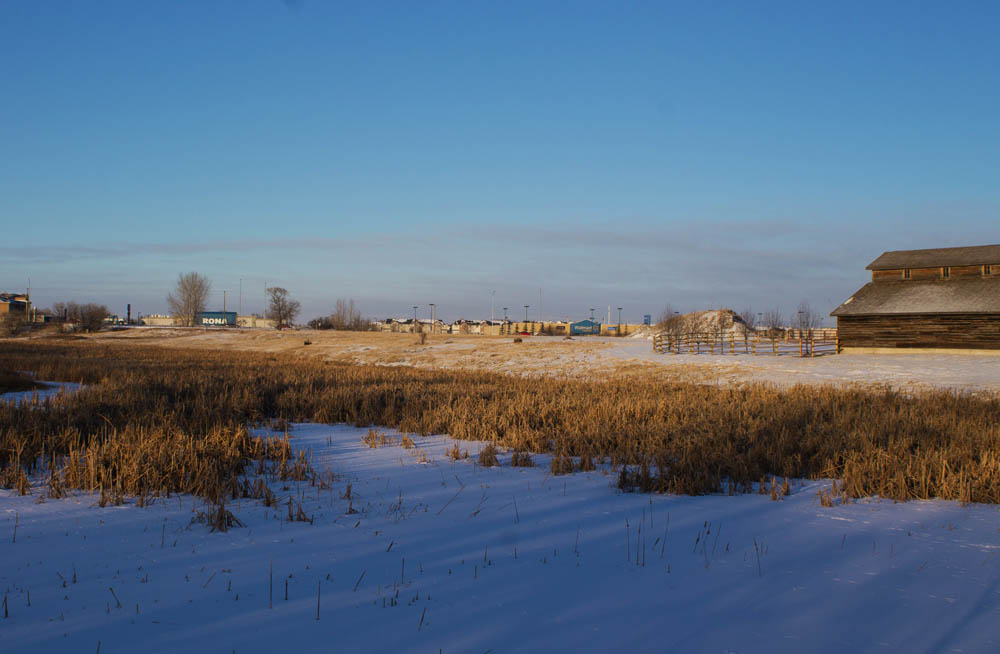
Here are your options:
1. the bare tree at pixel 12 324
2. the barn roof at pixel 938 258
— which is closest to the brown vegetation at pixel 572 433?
the barn roof at pixel 938 258

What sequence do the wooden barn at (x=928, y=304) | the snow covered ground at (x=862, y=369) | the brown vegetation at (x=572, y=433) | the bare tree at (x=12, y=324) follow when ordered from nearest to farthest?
the brown vegetation at (x=572, y=433) → the snow covered ground at (x=862, y=369) → the wooden barn at (x=928, y=304) → the bare tree at (x=12, y=324)

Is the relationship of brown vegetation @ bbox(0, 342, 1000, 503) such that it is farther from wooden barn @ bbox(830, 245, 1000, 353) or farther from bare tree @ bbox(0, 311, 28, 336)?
bare tree @ bbox(0, 311, 28, 336)

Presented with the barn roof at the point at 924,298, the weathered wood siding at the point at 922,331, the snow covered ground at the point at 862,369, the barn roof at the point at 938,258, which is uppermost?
the barn roof at the point at 938,258

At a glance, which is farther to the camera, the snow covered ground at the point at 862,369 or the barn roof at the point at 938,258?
the barn roof at the point at 938,258

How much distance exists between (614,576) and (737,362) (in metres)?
31.6

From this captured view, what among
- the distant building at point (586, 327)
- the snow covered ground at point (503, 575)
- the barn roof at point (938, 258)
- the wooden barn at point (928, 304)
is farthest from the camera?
the distant building at point (586, 327)

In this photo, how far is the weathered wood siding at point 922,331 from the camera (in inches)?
1406

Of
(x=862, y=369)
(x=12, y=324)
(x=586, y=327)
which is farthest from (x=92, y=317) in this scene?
(x=862, y=369)

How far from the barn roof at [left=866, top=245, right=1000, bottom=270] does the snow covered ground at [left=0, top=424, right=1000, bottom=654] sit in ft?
133

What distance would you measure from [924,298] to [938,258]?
4309 mm

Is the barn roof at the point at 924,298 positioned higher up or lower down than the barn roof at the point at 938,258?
lower down

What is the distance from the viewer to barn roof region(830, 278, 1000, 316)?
3628cm

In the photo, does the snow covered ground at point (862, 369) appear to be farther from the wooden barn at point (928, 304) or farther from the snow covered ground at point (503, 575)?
the snow covered ground at point (503, 575)

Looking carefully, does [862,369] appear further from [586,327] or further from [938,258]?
[586,327]
